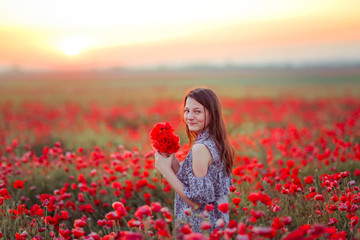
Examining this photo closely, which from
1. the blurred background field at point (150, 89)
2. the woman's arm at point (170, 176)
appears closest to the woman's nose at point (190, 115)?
the woman's arm at point (170, 176)

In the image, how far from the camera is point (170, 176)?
2564 millimetres

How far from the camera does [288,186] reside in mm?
2828

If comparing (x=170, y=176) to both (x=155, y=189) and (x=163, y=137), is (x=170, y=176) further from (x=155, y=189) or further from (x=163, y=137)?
(x=155, y=189)

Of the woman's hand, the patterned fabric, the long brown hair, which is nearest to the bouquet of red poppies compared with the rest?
the woman's hand

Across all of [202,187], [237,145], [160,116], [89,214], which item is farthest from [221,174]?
[160,116]

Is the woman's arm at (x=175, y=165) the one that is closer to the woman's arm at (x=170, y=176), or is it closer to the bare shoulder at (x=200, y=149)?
the woman's arm at (x=170, y=176)

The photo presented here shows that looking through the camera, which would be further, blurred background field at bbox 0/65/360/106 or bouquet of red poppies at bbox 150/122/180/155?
blurred background field at bbox 0/65/360/106

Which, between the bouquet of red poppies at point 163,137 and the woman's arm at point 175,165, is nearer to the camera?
the bouquet of red poppies at point 163,137

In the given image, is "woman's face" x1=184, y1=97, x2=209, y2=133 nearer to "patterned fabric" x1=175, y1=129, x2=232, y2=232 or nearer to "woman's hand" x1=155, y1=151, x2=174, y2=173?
"patterned fabric" x1=175, y1=129, x2=232, y2=232

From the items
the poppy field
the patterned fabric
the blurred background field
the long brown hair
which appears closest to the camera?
the poppy field

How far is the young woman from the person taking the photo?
2.54 meters

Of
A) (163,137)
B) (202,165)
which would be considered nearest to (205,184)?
(202,165)

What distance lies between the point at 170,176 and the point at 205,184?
0.25 meters

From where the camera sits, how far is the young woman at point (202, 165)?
2.54 meters
